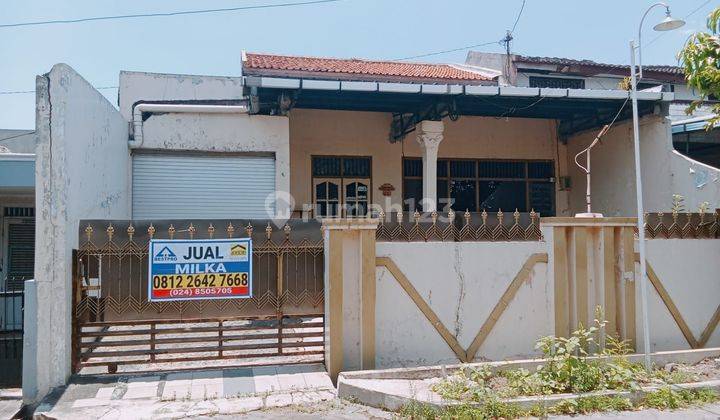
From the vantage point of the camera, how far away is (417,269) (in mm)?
6422

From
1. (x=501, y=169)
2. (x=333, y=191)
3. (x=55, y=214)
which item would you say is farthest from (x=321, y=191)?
(x=55, y=214)

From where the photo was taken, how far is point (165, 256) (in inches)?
239

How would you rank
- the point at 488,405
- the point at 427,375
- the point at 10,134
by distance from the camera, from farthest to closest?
the point at 10,134
the point at 427,375
the point at 488,405

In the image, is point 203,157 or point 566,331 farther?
point 203,157

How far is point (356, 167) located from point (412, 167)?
5.14ft

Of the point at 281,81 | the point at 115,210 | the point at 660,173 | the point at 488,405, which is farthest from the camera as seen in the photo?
the point at 660,173

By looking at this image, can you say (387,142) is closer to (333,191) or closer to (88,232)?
(333,191)

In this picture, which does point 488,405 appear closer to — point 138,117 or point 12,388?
point 12,388

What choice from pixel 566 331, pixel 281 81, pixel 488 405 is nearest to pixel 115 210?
pixel 281 81

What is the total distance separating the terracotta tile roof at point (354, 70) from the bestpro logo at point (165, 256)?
24.7 feet

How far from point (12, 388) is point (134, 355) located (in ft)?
5.84

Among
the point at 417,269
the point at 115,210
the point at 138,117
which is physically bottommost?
the point at 417,269

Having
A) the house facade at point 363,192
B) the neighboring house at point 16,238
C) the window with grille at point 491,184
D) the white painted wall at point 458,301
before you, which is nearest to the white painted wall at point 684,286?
the house facade at point 363,192

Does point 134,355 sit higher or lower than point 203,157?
lower
